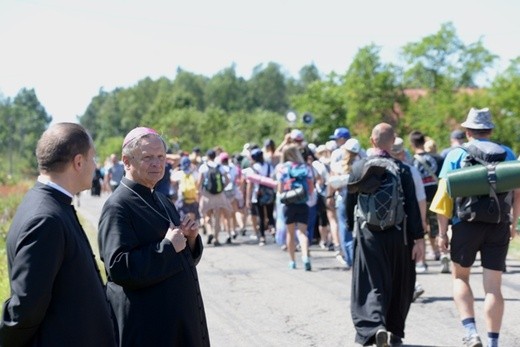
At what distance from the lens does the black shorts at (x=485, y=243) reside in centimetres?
779

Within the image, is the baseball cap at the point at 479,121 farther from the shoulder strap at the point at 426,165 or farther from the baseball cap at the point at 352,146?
the shoulder strap at the point at 426,165

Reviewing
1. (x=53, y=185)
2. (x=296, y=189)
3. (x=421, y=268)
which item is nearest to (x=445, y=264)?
(x=421, y=268)

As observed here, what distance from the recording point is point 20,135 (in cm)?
7031

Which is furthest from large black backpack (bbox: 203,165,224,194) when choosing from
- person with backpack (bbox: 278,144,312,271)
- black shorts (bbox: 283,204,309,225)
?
black shorts (bbox: 283,204,309,225)

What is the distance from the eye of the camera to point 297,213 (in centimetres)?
1352

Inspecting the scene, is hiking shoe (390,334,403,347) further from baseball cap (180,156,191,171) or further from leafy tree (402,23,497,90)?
leafy tree (402,23,497,90)

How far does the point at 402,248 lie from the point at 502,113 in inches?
1357

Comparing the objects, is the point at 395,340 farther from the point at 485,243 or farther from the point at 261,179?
the point at 261,179

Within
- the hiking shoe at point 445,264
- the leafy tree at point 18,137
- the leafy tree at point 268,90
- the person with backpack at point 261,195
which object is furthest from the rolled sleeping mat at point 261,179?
the leafy tree at point 268,90

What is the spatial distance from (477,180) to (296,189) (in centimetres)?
603

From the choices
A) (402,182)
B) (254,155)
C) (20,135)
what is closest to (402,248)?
(402,182)

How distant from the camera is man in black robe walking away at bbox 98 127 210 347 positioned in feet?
15.9

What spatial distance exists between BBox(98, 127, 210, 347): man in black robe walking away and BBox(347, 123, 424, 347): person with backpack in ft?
10.6

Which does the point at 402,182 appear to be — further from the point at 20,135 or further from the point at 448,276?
the point at 20,135
